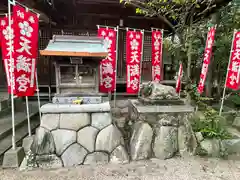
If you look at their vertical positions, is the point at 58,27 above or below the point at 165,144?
above

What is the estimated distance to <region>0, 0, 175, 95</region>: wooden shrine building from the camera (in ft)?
22.2

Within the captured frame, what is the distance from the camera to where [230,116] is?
5457 mm

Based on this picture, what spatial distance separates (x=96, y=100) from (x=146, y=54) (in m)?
5.23

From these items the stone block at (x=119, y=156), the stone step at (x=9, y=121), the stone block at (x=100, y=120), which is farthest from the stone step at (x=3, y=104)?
the stone block at (x=119, y=156)

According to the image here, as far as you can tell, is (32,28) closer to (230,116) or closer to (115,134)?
(115,134)

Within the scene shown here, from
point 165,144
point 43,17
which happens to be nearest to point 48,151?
point 165,144

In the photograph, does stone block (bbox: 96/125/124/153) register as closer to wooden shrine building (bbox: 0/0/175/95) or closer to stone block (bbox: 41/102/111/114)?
stone block (bbox: 41/102/111/114)

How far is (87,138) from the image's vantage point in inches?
134

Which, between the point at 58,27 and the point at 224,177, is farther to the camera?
the point at 58,27

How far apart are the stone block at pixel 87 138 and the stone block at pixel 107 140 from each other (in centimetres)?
11

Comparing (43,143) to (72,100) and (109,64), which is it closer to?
(72,100)

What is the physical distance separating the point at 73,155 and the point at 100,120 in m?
0.96

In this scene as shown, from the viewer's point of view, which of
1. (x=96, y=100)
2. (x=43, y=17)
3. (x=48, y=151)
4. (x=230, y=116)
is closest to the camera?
(x=48, y=151)

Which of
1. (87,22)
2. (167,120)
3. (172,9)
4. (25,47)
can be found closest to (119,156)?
(167,120)
